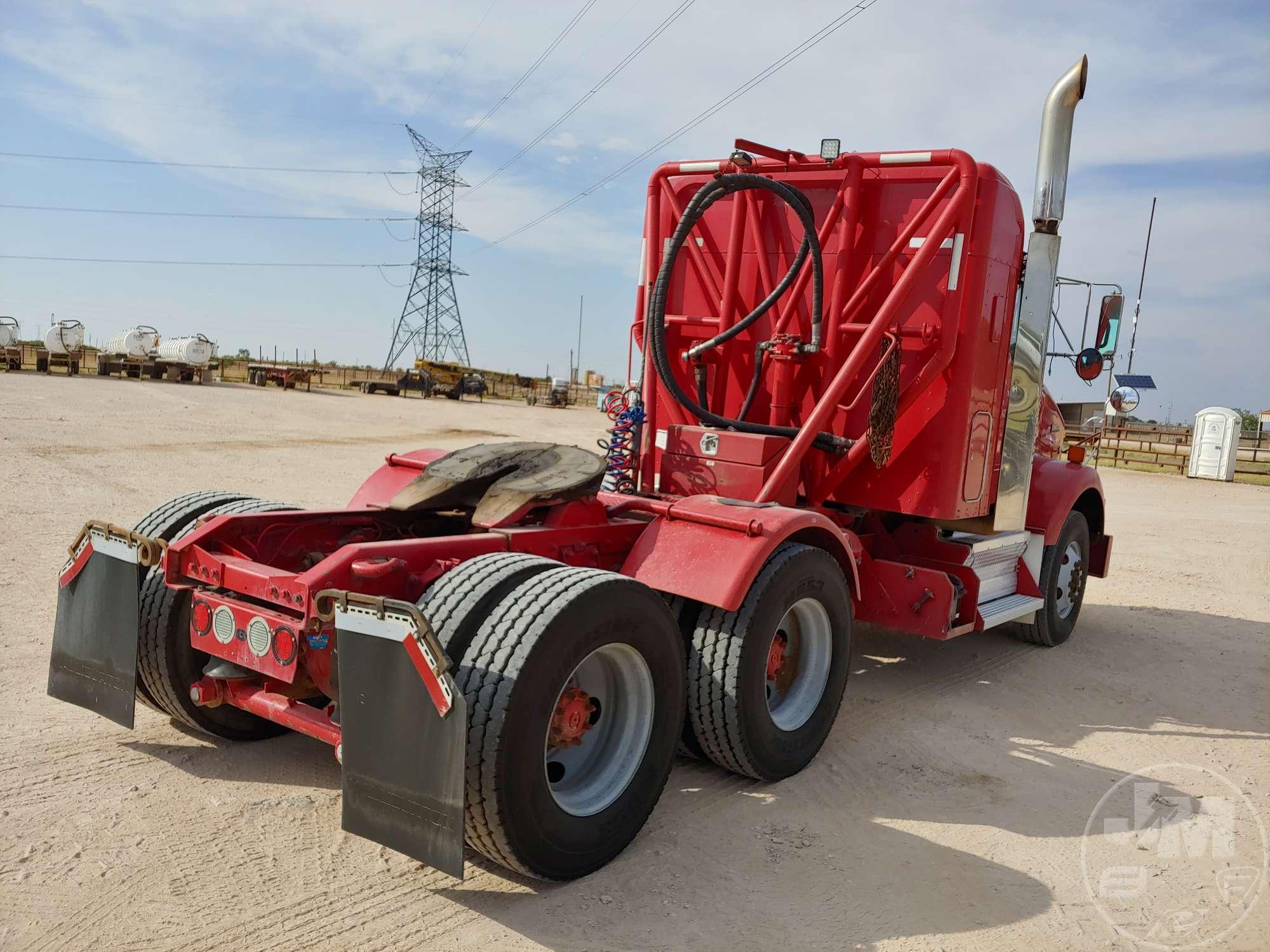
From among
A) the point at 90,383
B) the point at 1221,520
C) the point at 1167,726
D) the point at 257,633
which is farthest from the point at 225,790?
the point at 90,383

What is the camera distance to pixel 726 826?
3.99 metres

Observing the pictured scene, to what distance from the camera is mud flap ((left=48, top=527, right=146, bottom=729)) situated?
393cm

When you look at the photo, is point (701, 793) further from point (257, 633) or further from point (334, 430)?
point (334, 430)

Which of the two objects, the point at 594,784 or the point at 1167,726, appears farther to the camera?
the point at 1167,726

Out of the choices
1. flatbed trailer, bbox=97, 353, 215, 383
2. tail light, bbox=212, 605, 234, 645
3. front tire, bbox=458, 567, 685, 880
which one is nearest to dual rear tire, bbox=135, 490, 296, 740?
tail light, bbox=212, 605, 234, 645

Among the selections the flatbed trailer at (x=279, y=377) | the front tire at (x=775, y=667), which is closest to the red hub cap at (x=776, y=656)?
the front tire at (x=775, y=667)

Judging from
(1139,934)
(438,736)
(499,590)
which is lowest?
(1139,934)

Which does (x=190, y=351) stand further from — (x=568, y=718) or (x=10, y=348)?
(x=568, y=718)

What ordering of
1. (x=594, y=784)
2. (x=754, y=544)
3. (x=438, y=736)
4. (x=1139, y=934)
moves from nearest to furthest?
(x=438, y=736)
(x=1139, y=934)
(x=594, y=784)
(x=754, y=544)

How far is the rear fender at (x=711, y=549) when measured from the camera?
4.14 meters

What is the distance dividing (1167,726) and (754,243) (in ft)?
12.6

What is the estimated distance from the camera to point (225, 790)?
3.98 metres

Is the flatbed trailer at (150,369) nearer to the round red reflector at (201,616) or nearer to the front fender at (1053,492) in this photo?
the front fender at (1053,492)

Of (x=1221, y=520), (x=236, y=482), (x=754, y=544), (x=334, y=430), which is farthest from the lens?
(x=334, y=430)
